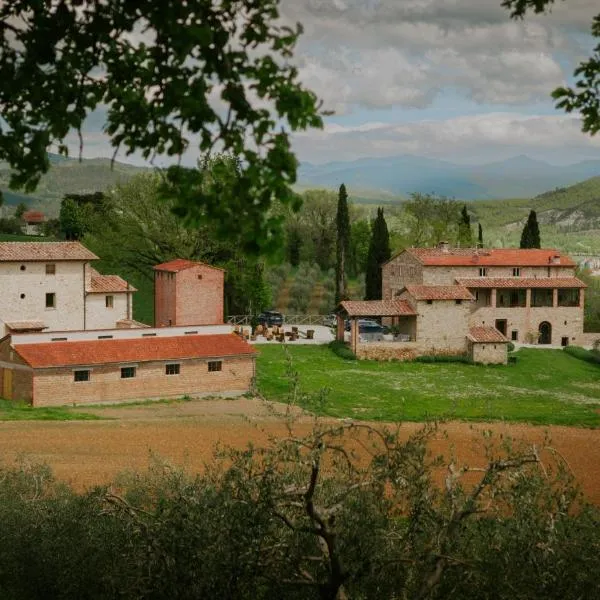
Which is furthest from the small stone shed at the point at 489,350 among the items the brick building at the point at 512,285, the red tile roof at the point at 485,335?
the brick building at the point at 512,285

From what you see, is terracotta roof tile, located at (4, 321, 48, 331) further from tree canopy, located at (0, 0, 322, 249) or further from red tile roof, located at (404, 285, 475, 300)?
tree canopy, located at (0, 0, 322, 249)

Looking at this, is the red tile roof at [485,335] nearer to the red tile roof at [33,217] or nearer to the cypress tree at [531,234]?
the cypress tree at [531,234]

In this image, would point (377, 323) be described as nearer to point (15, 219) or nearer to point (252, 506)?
point (252, 506)

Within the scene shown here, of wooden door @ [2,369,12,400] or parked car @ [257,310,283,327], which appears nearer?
wooden door @ [2,369,12,400]

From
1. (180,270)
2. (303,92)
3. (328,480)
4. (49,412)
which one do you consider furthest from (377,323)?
(303,92)

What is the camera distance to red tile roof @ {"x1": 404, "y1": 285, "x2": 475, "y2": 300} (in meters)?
52.8

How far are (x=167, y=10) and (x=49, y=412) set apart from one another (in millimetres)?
29600

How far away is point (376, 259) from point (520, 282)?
11.3 m

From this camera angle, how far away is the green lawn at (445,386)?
38.8 m

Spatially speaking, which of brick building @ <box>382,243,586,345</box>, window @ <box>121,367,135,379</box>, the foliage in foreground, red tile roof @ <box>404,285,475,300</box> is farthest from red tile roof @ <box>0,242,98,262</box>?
the foliage in foreground

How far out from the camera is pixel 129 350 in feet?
130

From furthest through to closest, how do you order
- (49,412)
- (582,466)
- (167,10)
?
(49,412) → (582,466) → (167,10)

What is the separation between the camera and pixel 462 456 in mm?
29578

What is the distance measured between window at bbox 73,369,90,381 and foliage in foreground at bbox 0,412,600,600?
24.9 meters
